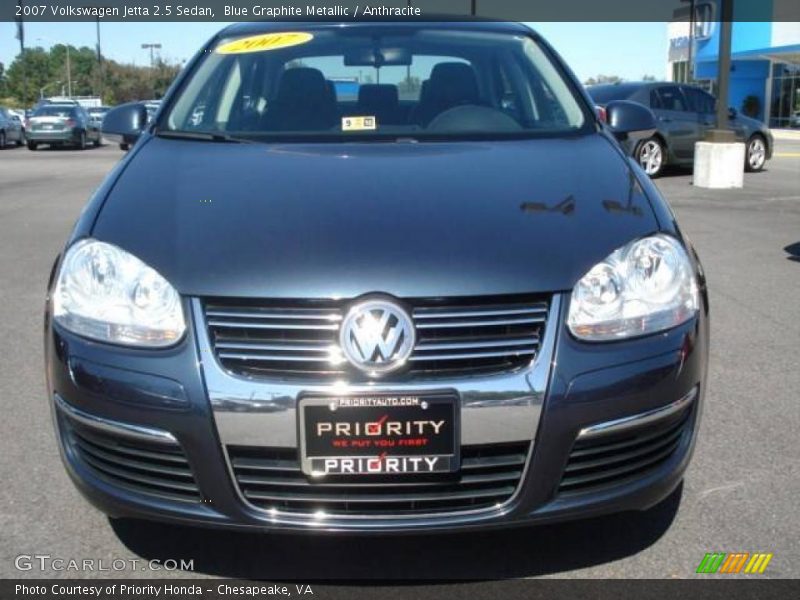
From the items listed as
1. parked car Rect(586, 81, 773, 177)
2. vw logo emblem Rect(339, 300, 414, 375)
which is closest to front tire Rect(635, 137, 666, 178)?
parked car Rect(586, 81, 773, 177)

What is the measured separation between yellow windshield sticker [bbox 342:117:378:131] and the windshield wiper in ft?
1.29

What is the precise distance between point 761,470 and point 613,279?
1349 mm

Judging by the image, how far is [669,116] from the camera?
1540 centimetres

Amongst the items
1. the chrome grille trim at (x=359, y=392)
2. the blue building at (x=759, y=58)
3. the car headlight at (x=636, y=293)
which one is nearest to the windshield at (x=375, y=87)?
the car headlight at (x=636, y=293)

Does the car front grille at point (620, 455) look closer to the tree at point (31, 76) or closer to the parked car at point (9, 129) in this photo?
the parked car at point (9, 129)

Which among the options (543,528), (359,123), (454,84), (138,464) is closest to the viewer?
(138,464)

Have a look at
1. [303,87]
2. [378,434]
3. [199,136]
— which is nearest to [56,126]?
[303,87]

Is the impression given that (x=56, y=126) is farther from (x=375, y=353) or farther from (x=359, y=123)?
(x=375, y=353)

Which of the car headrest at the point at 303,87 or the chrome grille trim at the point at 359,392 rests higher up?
the car headrest at the point at 303,87

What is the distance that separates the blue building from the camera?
122ft

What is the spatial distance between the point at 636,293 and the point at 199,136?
1732 millimetres

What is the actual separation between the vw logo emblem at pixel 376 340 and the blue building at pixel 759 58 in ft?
114

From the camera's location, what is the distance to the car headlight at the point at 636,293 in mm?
2455

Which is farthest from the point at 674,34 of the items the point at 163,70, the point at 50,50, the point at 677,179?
the point at 50,50
